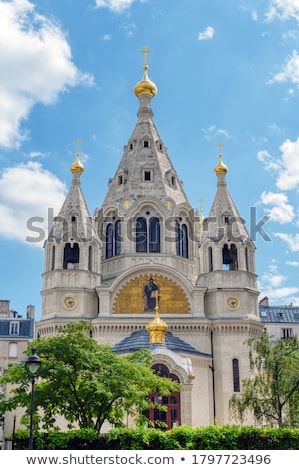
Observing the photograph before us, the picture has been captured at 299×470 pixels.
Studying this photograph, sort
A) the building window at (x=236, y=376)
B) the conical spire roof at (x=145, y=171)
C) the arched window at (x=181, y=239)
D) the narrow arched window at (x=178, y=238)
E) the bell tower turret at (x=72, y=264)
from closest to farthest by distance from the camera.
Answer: the building window at (x=236, y=376), the bell tower turret at (x=72, y=264), the narrow arched window at (x=178, y=238), the arched window at (x=181, y=239), the conical spire roof at (x=145, y=171)

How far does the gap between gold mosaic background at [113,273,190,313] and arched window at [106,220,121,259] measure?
429 cm

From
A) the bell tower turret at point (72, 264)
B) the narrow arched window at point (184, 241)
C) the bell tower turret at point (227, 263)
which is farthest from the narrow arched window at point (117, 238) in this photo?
the bell tower turret at point (227, 263)

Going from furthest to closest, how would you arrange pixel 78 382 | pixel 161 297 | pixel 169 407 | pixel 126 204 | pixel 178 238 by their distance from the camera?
pixel 178 238
pixel 126 204
pixel 161 297
pixel 169 407
pixel 78 382

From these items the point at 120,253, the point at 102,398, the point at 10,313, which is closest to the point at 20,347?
the point at 10,313

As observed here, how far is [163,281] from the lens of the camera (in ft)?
144

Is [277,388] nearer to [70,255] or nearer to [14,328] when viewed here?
[70,255]

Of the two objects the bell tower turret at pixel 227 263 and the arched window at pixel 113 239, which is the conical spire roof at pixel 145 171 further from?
the bell tower turret at pixel 227 263

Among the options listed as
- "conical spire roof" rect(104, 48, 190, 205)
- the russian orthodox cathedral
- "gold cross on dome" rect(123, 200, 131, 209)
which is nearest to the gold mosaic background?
the russian orthodox cathedral

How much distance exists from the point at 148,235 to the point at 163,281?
15.2 feet

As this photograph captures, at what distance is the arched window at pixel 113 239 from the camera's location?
47219mm

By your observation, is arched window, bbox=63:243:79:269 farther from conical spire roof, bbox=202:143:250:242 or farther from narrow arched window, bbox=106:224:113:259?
conical spire roof, bbox=202:143:250:242

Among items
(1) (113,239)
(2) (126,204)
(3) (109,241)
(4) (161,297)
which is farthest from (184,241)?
(4) (161,297)

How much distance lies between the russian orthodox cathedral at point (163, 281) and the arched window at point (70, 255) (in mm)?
98

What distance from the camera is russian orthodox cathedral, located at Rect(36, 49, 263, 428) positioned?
39781 mm
